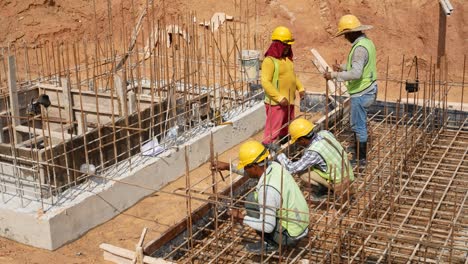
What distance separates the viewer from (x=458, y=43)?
12.0m

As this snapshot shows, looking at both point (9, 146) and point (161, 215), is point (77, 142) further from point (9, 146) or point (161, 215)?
point (161, 215)

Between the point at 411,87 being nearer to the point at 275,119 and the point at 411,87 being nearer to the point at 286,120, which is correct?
the point at 286,120

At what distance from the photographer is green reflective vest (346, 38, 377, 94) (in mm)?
7086

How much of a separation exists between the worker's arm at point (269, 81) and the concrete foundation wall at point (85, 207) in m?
1.31

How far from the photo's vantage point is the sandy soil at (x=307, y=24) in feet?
39.2

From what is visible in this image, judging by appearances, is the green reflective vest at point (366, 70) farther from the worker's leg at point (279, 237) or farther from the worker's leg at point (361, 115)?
the worker's leg at point (279, 237)

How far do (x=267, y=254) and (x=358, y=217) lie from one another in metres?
0.95

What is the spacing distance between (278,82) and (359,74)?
962 mm

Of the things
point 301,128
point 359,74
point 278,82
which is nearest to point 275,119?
point 278,82

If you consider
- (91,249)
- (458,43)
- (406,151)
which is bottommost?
(91,249)

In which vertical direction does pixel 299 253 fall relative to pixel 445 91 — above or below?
below

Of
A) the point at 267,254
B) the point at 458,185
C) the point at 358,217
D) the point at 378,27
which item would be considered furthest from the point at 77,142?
the point at 378,27

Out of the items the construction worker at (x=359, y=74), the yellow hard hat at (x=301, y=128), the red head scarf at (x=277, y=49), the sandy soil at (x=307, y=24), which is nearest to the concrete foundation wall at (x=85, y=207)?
the sandy soil at (x=307, y=24)

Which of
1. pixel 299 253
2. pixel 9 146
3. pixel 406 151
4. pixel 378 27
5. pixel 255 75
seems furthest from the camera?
pixel 378 27
